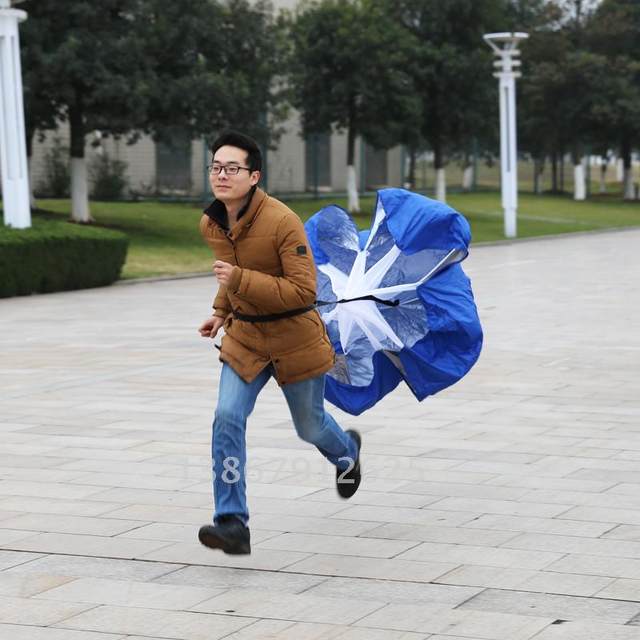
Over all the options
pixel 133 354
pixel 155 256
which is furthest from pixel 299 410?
pixel 155 256

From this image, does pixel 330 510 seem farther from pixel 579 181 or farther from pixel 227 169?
pixel 579 181

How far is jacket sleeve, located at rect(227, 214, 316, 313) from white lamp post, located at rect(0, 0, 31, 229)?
17.7 meters

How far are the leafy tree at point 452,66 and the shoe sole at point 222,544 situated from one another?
37536 millimetres

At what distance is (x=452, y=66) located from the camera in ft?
142

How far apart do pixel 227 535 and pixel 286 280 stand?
1070mm

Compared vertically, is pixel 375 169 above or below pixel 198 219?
above

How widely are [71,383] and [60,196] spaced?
106ft

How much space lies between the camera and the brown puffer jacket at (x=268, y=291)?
592 cm

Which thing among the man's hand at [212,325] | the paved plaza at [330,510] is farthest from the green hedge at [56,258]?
the man's hand at [212,325]

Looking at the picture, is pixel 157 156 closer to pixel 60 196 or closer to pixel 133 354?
pixel 60 196

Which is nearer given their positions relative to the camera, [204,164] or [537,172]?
[204,164]

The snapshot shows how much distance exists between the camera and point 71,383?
12.0m

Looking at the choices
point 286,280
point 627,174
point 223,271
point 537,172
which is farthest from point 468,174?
point 223,271

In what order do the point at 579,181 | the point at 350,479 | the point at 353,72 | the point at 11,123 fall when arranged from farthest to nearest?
the point at 579,181, the point at 353,72, the point at 11,123, the point at 350,479
